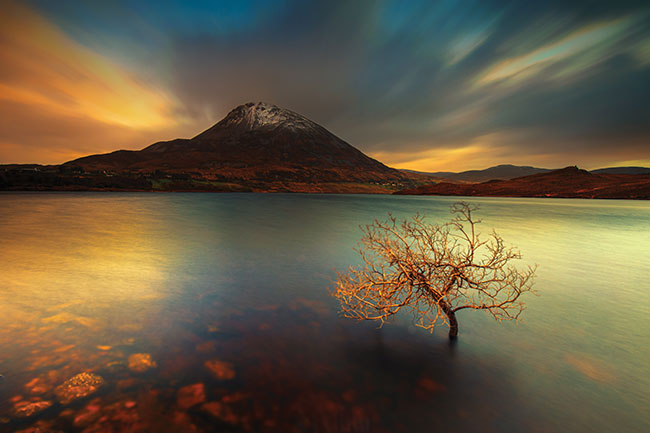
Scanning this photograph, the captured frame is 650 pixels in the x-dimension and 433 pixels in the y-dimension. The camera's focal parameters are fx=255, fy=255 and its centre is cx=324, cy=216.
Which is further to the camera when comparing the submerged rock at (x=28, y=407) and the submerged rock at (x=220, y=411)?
the submerged rock at (x=220, y=411)

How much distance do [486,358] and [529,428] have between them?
1.83m

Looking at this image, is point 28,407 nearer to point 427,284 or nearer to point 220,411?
point 220,411

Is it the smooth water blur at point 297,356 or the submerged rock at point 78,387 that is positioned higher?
the submerged rock at point 78,387

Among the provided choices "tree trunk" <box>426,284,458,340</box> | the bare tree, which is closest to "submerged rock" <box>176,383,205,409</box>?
the bare tree

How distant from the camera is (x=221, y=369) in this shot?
509 cm

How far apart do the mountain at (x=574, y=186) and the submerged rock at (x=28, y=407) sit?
407 feet

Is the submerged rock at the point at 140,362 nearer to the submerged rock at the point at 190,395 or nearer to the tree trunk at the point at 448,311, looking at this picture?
the submerged rock at the point at 190,395

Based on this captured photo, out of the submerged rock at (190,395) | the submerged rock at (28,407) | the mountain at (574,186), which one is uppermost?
the mountain at (574,186)

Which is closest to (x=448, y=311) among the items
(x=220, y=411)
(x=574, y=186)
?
(x=220, y=411)

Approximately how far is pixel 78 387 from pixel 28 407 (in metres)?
0.57

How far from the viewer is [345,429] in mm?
3920

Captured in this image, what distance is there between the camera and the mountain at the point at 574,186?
266 ft

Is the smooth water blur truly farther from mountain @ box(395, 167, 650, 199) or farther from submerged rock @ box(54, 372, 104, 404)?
mountain @ box(395, 167, 650, 199)

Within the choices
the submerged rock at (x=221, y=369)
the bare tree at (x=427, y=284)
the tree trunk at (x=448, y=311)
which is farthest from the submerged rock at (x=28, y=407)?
the tree trunk at (x=448, y=311)
